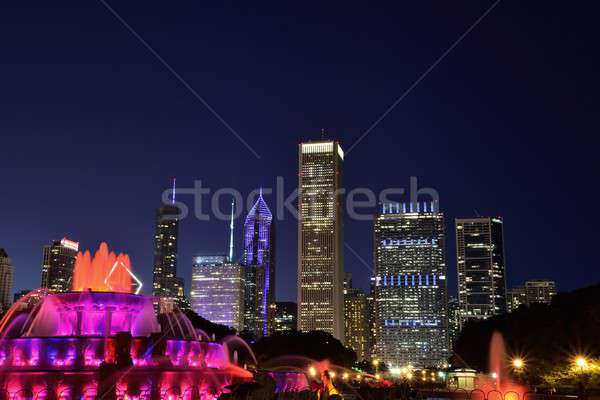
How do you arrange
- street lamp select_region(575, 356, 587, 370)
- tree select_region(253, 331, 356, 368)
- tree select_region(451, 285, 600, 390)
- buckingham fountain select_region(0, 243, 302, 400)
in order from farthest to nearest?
1. tree select_region(253, 331, 356, 368)
2. tree select_region(451, 285, 600, 390)
3. street lamp select_region(575, 356, 587, 370)
4. buckingham fountain select_region(0, 243, 302, 400)

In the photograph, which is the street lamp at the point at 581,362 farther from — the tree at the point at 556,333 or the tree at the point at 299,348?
the tree at the point at 299,348

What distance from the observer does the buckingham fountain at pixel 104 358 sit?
28.7 meters

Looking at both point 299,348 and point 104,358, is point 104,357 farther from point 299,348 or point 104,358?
point 299,348

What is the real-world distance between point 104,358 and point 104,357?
1.7 inches

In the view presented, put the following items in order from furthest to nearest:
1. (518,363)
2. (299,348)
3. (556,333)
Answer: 1. (299,348)
2. (518,363)
3. (556,333)

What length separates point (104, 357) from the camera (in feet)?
101

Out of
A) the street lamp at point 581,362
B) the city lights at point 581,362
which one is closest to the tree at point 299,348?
the city lights at point 581,362

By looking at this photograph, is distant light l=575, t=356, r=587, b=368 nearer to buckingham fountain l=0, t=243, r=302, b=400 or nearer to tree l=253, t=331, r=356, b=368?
buckingham fountain l=0, t=243, r=302, b=400

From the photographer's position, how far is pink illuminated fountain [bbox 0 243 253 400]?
28.7m

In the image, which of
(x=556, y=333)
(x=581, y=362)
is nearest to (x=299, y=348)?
→ (x=556, y=333)

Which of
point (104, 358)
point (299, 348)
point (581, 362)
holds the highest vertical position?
point (104, 358)

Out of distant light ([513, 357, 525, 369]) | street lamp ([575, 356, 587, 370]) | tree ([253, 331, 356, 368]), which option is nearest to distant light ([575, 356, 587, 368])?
street lamp ([575, 356, 587, 370])

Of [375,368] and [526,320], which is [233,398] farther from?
[375,368]

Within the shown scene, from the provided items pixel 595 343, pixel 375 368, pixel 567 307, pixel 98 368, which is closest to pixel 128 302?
pixel 98 368
